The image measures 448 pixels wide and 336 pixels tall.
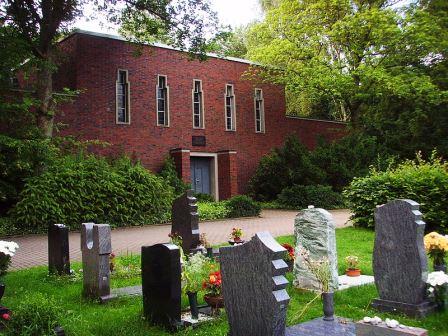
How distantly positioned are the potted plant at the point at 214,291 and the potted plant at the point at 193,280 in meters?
0.11

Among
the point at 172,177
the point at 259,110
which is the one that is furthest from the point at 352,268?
the point at 259,110

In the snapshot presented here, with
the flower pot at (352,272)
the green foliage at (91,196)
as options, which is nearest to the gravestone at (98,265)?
the flower pot at (352,272)

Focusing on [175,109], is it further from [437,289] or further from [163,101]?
[437,289]

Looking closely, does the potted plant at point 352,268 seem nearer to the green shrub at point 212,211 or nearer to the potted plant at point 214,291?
the potted plant at point 214,291

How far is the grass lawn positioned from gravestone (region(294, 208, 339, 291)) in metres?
0.21

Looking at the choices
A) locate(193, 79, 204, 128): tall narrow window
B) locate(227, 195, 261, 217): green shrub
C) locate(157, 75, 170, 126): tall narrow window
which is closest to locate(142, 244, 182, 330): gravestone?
locate(227, 195, 261, 217): green shrub

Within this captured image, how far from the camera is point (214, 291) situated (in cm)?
603

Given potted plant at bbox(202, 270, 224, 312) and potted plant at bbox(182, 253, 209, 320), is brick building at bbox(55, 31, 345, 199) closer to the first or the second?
potted plant at bbox(182, 253, 209, 320)

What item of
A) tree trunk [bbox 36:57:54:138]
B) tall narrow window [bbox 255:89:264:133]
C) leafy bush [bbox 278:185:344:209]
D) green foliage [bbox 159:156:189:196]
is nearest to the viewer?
tree trunk [bbox 36:57:54:138]

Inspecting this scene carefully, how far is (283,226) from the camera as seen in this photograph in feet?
53.1

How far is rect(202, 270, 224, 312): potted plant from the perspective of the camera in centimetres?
598

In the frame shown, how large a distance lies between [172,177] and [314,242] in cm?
1510

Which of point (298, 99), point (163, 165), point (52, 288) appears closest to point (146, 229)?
point (163, 165)

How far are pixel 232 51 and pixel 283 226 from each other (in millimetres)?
26338
